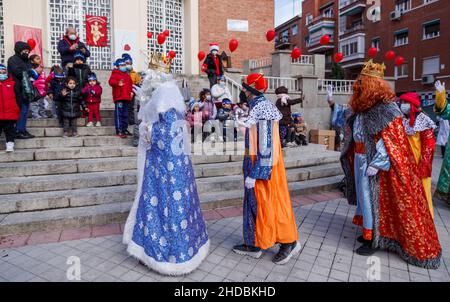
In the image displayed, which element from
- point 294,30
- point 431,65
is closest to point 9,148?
point 431,65

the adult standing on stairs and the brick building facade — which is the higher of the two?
the brick building facade

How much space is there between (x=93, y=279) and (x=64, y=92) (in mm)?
4995

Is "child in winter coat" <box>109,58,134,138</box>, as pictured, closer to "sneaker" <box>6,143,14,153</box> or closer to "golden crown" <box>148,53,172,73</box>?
"sneaker" <box>6,143,14,153</box>

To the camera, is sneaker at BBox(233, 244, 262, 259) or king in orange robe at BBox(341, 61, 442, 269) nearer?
king in orange robe at BBox(341, 61, 442, 269)

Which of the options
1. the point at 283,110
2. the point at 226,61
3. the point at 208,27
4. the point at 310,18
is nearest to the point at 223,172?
the point at 283,110

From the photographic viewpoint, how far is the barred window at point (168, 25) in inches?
559

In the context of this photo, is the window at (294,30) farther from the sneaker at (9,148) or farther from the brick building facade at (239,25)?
the sneaker at (9,148)

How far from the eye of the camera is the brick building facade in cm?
1628

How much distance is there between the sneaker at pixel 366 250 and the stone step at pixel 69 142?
5.17 m

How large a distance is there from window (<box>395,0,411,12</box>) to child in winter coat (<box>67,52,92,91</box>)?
99.5ft

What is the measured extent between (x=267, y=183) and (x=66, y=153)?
4463 millimetres

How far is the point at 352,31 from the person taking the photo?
35188 millimetres

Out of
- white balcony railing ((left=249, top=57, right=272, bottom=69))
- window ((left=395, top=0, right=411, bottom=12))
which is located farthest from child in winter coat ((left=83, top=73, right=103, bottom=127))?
window ((left=395, top=0, right=411, bottom=12))

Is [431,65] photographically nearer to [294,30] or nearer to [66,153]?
[294,30]
